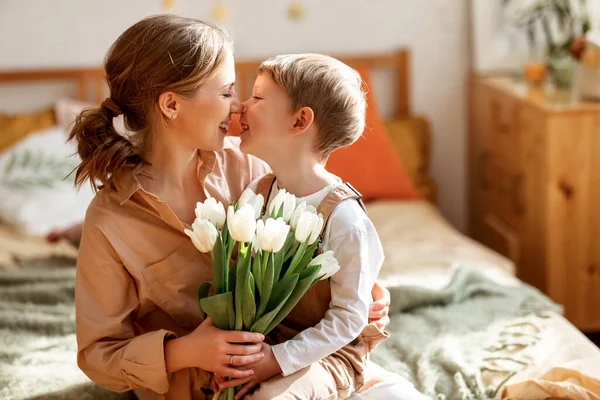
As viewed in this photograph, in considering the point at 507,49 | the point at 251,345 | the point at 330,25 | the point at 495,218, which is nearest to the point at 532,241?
the point at 495,218

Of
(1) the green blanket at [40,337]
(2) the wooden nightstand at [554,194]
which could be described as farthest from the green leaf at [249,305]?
(2) the wooden nightstand at [554,194]

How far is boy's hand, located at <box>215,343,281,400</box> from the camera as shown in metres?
1.46

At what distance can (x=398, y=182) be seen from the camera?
344 cm

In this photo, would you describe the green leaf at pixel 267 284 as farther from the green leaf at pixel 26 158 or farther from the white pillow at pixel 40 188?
the green leaf at pixel 26 158

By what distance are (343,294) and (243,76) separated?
88.2 inches

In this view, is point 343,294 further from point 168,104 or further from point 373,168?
point 373,168

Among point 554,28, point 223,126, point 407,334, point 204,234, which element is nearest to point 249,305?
point 204,234

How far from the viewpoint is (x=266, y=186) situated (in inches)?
67.7

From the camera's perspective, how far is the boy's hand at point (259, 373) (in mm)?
1464

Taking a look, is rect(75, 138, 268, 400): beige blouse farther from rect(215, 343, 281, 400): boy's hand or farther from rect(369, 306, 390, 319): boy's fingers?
rect(369, 306, 390, 319): boy's fingers

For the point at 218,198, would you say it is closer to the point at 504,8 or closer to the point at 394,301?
the point at 394,301

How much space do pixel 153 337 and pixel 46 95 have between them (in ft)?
7.68

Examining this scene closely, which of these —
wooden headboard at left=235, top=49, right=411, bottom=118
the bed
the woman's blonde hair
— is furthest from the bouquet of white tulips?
wooden headboard at left=235, top=49, right=411, bottom=118

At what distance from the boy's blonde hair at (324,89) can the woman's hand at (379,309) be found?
12.9 inches
